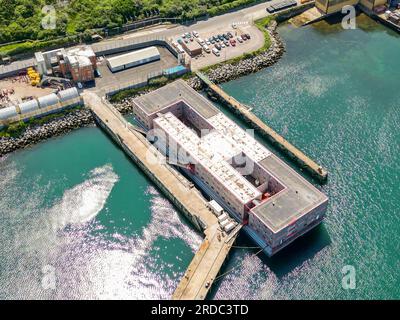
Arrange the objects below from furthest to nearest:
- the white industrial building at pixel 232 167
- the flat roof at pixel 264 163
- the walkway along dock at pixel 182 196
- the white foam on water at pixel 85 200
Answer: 1. the white foam on water at pixel 85 200
2. the white industrial building at pixel 232 167
3. the flat roof at pixel 264 163
4. the walkway along dock at pixel 182 196

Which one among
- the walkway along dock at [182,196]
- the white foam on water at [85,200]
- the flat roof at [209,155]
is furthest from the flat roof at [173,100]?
the white foam on water at [85,200]

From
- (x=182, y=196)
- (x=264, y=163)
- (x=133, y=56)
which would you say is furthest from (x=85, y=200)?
(x=133, y=56)

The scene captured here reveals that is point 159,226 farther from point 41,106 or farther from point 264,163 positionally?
point 41,106

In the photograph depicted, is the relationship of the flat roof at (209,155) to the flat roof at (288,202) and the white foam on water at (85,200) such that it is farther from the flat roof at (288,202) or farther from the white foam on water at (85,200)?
the white foam on water at (85,200)

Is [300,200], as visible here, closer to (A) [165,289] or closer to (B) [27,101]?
(A) [165,289]

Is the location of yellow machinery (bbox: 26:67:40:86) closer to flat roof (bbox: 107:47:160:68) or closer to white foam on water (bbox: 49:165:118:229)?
flat roof (bbox: 107:47:160:68)

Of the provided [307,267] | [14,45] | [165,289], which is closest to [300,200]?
[307,267]
